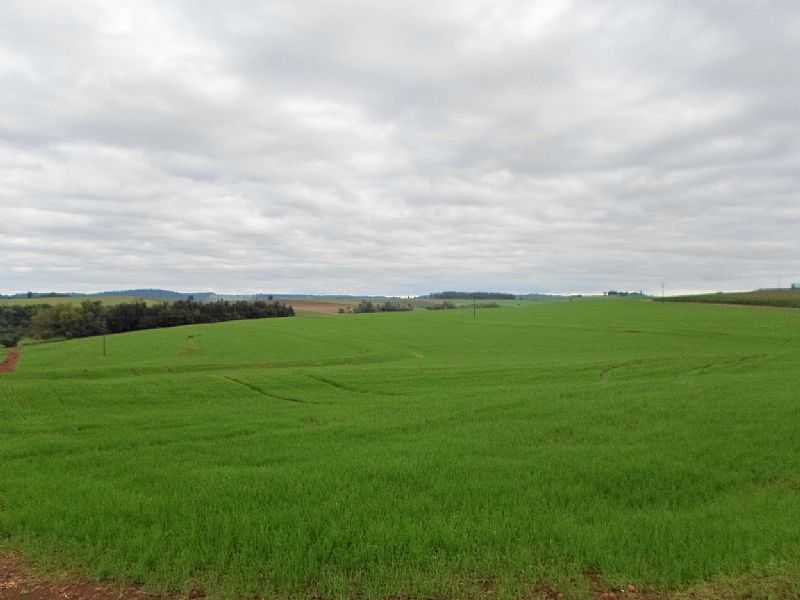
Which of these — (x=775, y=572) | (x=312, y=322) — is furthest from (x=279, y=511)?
(x=312, y=322)

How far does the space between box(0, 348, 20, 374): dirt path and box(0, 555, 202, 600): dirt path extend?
55.3 metres

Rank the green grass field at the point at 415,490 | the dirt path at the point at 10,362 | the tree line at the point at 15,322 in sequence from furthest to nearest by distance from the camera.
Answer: the tree line at the point at 15,322
the dirt path at the point at 10,362
the green grass field at the point at 415,490

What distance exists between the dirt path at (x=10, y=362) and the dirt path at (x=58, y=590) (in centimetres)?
5526

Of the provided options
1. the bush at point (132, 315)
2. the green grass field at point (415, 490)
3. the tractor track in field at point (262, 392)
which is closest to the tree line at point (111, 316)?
the bush at point (132, 315)

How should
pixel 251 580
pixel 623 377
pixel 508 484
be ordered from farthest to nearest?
pixel 623 377, pixel 508 484, pixel 251 580

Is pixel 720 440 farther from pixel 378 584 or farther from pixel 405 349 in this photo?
pixel 405 349

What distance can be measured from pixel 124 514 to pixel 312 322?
88.0m

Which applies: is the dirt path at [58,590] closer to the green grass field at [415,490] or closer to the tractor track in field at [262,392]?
the green grass field at [415,490]

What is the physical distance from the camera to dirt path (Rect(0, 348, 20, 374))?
52494mm

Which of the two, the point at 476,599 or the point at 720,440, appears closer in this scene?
the point at 476,599

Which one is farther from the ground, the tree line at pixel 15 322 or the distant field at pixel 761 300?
the distant field at pixel 761 300

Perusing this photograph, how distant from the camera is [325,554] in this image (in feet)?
20.9

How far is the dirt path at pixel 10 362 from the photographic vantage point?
52494 mm

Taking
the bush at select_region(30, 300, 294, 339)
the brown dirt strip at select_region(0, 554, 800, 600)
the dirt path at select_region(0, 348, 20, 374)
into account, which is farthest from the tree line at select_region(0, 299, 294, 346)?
the brown dirt strip at select_region(0, 554, 800, 600)
